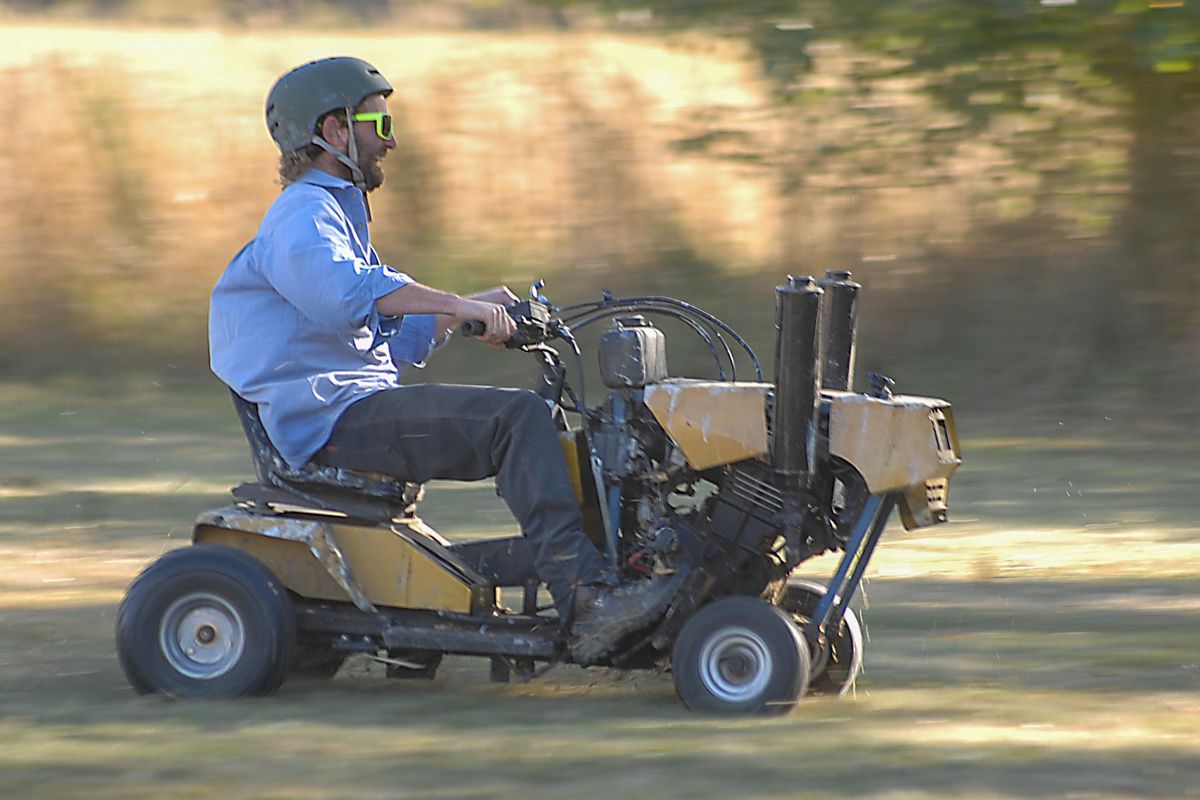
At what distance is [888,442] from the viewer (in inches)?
197

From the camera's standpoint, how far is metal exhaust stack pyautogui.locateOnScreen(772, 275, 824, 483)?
5.00 meters

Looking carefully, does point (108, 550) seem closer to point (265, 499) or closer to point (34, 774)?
point (265, 499)

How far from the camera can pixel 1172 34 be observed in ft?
34.8

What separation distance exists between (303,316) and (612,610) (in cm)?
118

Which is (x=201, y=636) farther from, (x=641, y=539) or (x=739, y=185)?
(x=739, y=185)

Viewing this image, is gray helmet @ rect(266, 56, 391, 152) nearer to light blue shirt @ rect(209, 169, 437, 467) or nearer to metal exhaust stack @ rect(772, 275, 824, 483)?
light blue shirt @ rect(209, 169, 437, 467)

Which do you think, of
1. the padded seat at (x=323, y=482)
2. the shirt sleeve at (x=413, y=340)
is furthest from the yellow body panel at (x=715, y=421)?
the shirt sleeve at (x=413, y=340)

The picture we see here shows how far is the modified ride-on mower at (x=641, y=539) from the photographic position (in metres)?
5.05

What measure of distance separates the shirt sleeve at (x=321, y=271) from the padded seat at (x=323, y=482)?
1.26 feet

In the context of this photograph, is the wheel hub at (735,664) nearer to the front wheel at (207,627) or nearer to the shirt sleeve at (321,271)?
the front wheel at (207,627)

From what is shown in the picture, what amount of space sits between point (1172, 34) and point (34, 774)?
805 cm

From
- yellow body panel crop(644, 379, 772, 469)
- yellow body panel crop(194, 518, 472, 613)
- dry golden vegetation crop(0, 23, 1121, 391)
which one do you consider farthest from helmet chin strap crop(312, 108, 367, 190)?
dry golden vegetation crop(0, 23, 1121, 391)

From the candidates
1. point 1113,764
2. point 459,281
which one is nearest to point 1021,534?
point 1113,764

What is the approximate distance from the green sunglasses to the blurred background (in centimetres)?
608
